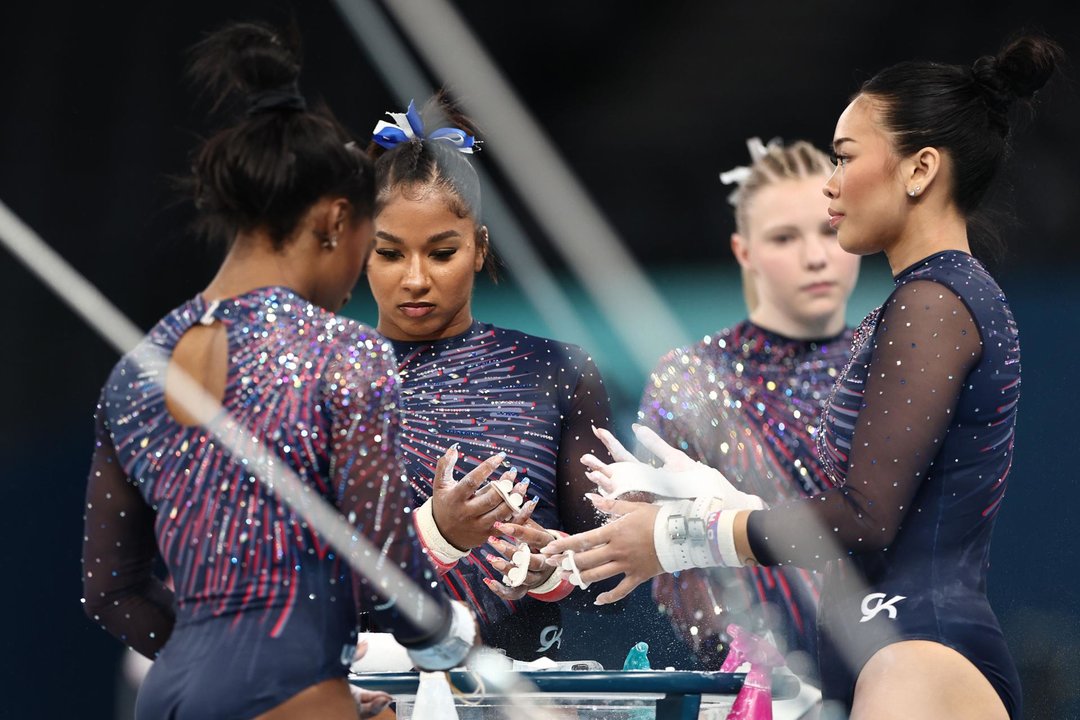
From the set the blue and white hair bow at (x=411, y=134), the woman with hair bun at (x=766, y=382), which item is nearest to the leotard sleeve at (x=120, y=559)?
the blue and white hair bow at (x=411, y=134)

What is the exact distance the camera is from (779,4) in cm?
409

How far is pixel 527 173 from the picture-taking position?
410 cm

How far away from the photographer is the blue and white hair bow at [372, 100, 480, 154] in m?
2.91

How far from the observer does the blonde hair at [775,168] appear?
3.88m

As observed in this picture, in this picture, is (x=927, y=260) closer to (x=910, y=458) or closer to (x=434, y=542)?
(x=910, y=458)

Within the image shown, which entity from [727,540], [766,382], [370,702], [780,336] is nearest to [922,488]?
[727,540]

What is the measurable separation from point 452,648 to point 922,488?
0.68 metres

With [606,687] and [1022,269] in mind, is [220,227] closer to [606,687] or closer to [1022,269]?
[606,687]

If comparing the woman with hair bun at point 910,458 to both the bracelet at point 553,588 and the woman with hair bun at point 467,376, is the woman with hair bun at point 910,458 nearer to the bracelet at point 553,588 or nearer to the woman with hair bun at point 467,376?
the bracelet at point 553,588

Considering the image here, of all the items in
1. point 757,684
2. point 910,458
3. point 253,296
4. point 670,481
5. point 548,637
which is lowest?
point 757,684

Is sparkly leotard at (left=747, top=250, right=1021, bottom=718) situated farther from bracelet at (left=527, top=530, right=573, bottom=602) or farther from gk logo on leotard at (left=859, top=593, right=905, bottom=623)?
bracelet at (left=527, top=530, right=573, bottom=602)

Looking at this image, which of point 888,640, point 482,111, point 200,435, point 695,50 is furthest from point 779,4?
point 200,435

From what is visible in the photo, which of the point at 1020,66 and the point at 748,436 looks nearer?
the point at 1020,66

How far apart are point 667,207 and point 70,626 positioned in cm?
206
